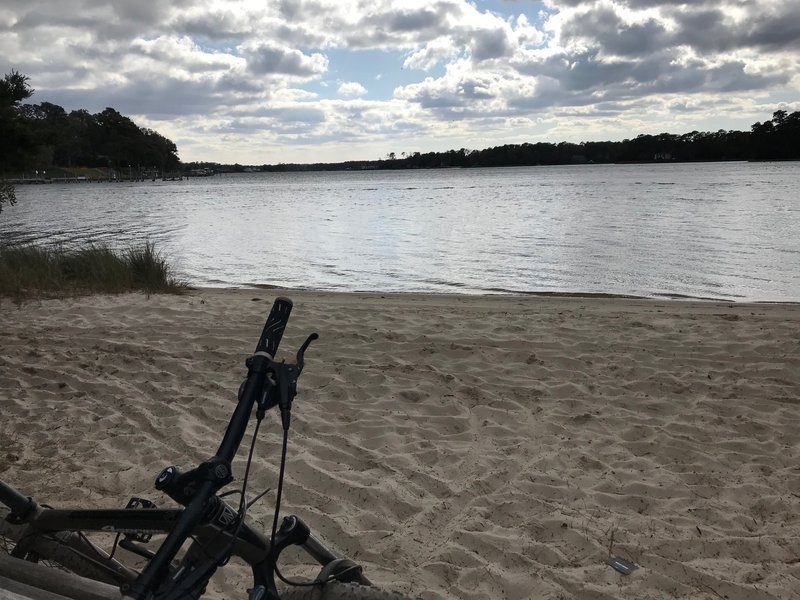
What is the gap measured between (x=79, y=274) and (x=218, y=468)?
12708 mm

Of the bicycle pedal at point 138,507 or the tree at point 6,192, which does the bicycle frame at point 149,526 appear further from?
the tree at point 6,192

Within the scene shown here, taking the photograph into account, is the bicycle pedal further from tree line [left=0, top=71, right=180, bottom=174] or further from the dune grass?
tree line [left=0, top=71, right=180, bottom=174]

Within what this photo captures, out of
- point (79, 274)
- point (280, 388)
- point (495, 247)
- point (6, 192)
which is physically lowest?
point (495, 247)

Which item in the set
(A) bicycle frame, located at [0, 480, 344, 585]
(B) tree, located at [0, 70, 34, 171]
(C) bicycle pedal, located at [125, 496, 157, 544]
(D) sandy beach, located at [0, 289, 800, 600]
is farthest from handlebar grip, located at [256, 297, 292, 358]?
(B) tree, located at [0, 70, 34, 171]

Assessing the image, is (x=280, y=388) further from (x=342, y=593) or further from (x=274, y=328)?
(x=342, y=593)

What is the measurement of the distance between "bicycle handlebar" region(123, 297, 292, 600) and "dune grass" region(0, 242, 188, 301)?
10.8 m

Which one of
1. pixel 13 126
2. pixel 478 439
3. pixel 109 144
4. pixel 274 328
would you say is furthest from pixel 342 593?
pixel 109 144

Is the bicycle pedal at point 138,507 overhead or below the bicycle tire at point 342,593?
overhead

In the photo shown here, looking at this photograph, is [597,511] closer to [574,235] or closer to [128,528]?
[128,528]

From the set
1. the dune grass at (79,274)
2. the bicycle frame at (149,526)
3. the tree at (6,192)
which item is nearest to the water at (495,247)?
the dune grass at (79,274)

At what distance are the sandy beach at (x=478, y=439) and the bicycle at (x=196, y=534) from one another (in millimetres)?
1491

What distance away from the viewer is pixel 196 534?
1573 mm

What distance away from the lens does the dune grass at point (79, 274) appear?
11414 millimetres

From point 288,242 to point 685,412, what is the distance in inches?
915
